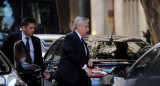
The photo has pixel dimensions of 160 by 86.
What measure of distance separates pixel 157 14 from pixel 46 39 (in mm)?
4978

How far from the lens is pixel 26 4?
643 inches

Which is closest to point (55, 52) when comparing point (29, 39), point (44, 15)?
point (29, 39)

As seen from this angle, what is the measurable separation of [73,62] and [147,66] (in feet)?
3.13

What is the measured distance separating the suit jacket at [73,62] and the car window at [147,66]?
2.09 feet

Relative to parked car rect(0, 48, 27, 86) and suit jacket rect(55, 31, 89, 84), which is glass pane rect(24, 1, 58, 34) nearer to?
suit jacket rect(55, 31, 89, 84)

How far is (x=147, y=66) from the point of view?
18.9ft

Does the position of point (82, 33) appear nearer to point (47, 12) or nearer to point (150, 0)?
point (150, 0)

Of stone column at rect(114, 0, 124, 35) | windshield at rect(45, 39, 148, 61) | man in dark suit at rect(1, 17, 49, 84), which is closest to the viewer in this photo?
man in dark suit at rect(1, 17, 49, 84)

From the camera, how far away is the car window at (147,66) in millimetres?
5484

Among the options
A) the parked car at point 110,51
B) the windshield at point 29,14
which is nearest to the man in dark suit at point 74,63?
the parked car at point 110,51

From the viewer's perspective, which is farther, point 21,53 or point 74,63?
point 21,53

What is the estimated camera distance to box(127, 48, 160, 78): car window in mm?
5484

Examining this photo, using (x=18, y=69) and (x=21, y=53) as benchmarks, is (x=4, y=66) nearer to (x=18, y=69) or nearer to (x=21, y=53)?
(x=18, y=69)

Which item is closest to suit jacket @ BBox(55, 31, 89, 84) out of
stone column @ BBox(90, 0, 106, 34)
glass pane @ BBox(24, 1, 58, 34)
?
glass pane @ BBox(24, 1, 58, 34)
